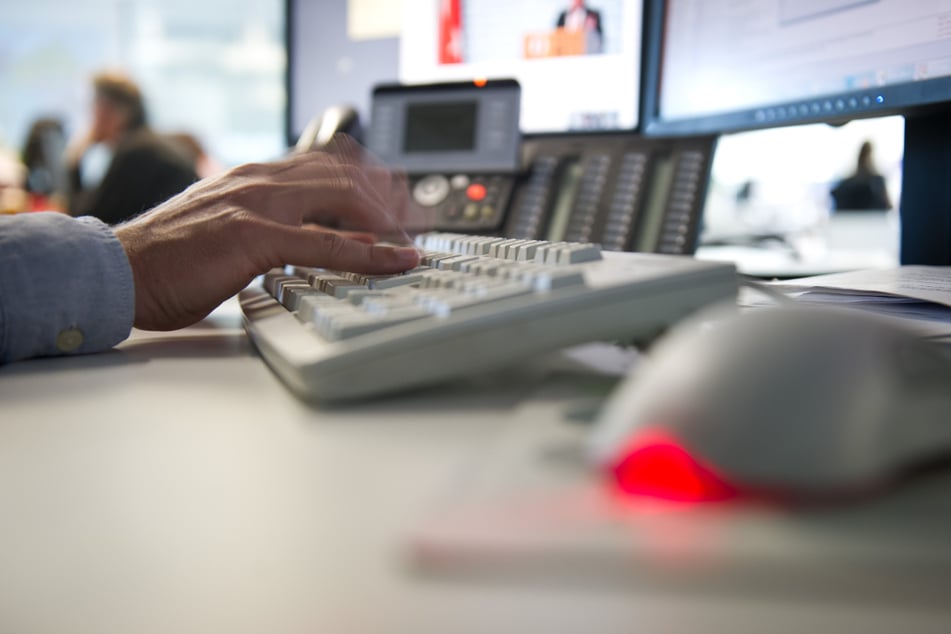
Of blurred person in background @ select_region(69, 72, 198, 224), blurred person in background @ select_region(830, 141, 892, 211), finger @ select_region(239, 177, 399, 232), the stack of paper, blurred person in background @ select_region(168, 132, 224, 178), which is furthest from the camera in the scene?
blurred person in background @ select_region(168, 132, 224, 178)

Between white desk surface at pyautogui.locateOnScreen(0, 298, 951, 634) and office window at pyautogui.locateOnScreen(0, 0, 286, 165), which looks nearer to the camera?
white desk surface at pyautogui.locateOnScreen(0, 298, 951, 634)

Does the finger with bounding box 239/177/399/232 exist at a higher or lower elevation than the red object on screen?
lower

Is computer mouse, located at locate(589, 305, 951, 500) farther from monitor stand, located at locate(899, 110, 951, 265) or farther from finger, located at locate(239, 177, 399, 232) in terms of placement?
monitor stand, located at locate(899, 110, 951, 265)

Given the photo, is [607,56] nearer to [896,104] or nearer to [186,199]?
[896,104]

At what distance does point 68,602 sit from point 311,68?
3.94 feet

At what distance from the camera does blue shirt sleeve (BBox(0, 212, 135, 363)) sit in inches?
19.7

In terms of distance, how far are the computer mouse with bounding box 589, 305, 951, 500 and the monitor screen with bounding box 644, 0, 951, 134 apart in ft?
1.85

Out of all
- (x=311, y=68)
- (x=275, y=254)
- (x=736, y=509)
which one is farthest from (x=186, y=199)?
(x=311, y=68)

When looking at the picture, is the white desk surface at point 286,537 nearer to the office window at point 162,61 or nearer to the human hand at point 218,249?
the human hand at point 218,249

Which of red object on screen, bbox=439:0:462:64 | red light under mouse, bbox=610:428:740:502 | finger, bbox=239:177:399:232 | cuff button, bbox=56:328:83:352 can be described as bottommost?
cuff button, bbox=56:328:83:352

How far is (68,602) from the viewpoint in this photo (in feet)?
0.62

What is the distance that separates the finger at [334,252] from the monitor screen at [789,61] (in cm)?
47

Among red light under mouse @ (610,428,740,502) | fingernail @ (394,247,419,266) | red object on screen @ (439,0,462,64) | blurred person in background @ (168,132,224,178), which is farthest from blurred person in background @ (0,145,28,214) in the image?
red light under mouse @ (610,428,740,502)

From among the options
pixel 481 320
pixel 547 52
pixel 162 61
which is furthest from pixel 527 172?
pixel 162 61
